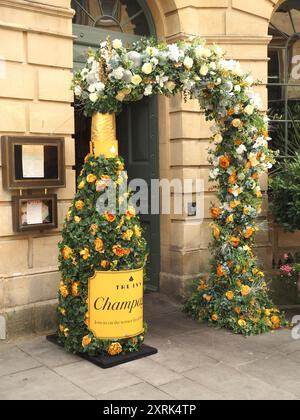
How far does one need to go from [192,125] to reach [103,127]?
2.43 m

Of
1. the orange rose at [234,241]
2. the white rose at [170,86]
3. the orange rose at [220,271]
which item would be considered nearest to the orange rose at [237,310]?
the orange rose at [220,271]

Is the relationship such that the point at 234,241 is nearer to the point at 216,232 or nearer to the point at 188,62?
the point at 216,232

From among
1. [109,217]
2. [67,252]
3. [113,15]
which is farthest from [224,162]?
[113,15]

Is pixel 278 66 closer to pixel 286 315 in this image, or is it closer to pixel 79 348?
pixel 286 315

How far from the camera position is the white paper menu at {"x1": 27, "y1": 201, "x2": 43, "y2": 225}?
5793mm

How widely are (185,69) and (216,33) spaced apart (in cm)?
237

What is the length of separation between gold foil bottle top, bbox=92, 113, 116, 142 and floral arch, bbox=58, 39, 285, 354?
3.0 inches

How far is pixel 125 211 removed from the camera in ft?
16.7

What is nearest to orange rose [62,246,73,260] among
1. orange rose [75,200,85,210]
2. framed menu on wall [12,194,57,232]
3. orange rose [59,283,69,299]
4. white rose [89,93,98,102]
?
orange rose [59,283,69,299]

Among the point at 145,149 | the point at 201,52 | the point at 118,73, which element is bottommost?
the point at 145,149

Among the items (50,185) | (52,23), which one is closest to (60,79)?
(52,23)

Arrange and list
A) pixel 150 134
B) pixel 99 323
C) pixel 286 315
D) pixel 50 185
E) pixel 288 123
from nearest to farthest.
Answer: pixel 99 323
pixel 50 185
pixel 286 315
pixel 150 134
pixel 288 123

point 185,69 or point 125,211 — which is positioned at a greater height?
point 185,69

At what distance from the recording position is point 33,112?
582cm
